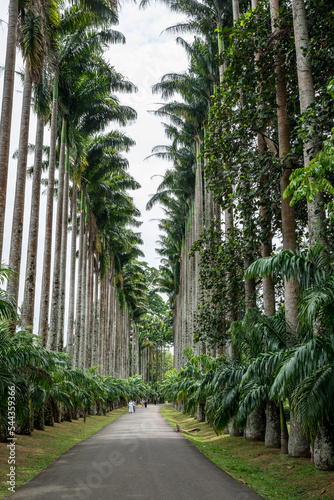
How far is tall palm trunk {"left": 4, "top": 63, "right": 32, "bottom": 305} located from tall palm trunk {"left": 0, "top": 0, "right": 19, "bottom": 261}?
1.59 m

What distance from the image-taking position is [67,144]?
2419cm

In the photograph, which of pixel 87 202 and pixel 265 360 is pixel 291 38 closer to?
pixel 265 360

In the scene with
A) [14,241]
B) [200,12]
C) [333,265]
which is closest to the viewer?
[333,265]

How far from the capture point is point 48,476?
8258 mm

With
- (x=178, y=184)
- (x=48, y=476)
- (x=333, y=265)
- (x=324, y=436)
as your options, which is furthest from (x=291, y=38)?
(x=178, y=184)

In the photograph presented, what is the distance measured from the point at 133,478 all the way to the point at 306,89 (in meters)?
8.31

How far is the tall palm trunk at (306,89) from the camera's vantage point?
844cm

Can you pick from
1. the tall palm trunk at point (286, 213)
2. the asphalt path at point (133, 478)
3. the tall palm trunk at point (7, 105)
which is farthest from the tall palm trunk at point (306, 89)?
the tall palm trunk at point (7, 105)

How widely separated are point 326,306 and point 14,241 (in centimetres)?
1028

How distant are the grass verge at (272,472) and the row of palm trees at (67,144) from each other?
21.0 ft

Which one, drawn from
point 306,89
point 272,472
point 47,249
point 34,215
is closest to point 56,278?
point 47,249

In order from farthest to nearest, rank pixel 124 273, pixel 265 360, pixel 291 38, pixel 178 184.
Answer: pixel 124 273, pixel 178 184, pixel 291 38, pixel 265 360

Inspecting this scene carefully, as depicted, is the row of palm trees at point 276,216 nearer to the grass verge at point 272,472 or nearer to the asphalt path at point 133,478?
the grass verge at point 272,472

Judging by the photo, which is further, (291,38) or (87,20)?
(87,20)
